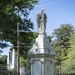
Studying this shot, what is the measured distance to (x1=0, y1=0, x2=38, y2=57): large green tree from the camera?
26.8 m

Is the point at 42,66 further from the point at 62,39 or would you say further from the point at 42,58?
the point at 62,39

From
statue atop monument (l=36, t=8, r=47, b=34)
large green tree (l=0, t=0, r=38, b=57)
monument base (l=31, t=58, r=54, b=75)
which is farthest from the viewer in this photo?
large green tree (l=0, t=0, r=38, b=57)

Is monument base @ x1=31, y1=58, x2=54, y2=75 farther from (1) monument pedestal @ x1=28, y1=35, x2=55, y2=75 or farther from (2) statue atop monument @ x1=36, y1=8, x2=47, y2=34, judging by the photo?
(2) statue atop monument @ x1=36, y1=8, x2=47, y2=34

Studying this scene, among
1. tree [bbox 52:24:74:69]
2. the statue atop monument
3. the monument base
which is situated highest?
tree [bbox 52:24:74:69]

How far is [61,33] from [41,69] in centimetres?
4371

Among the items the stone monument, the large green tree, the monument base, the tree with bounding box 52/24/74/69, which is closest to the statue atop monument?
the stone monument

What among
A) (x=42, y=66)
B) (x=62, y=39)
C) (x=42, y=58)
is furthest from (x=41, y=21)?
(x=62, y=39)

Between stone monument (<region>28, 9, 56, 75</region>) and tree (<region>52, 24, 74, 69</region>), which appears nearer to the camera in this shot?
stone monument (<region>28, 9, 56, 75</region>)

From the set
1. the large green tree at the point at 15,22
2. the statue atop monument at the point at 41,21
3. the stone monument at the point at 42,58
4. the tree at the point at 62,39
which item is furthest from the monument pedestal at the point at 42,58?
the tree at the point at 62,39

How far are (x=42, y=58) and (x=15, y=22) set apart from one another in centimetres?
1413

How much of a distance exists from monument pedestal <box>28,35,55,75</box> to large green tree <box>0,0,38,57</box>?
9.71 m

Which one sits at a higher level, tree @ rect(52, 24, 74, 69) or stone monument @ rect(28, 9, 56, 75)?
tree @ rect(52, 24, 74, 69)

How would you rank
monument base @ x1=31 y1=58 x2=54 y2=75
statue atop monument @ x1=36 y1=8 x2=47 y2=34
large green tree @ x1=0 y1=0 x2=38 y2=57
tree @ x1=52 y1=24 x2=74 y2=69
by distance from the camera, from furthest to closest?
tree @ x1=52 y1=24 x2=74 y2=69 → large green tree @ x1=0 y1=0 x2=38 y2=57 → statue atop monument @ x1=36 y1=8 x2=47 y2=34 → monument base @ x1=31 y1=58 x2=54 y2=75

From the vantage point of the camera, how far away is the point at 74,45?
44281 mm
